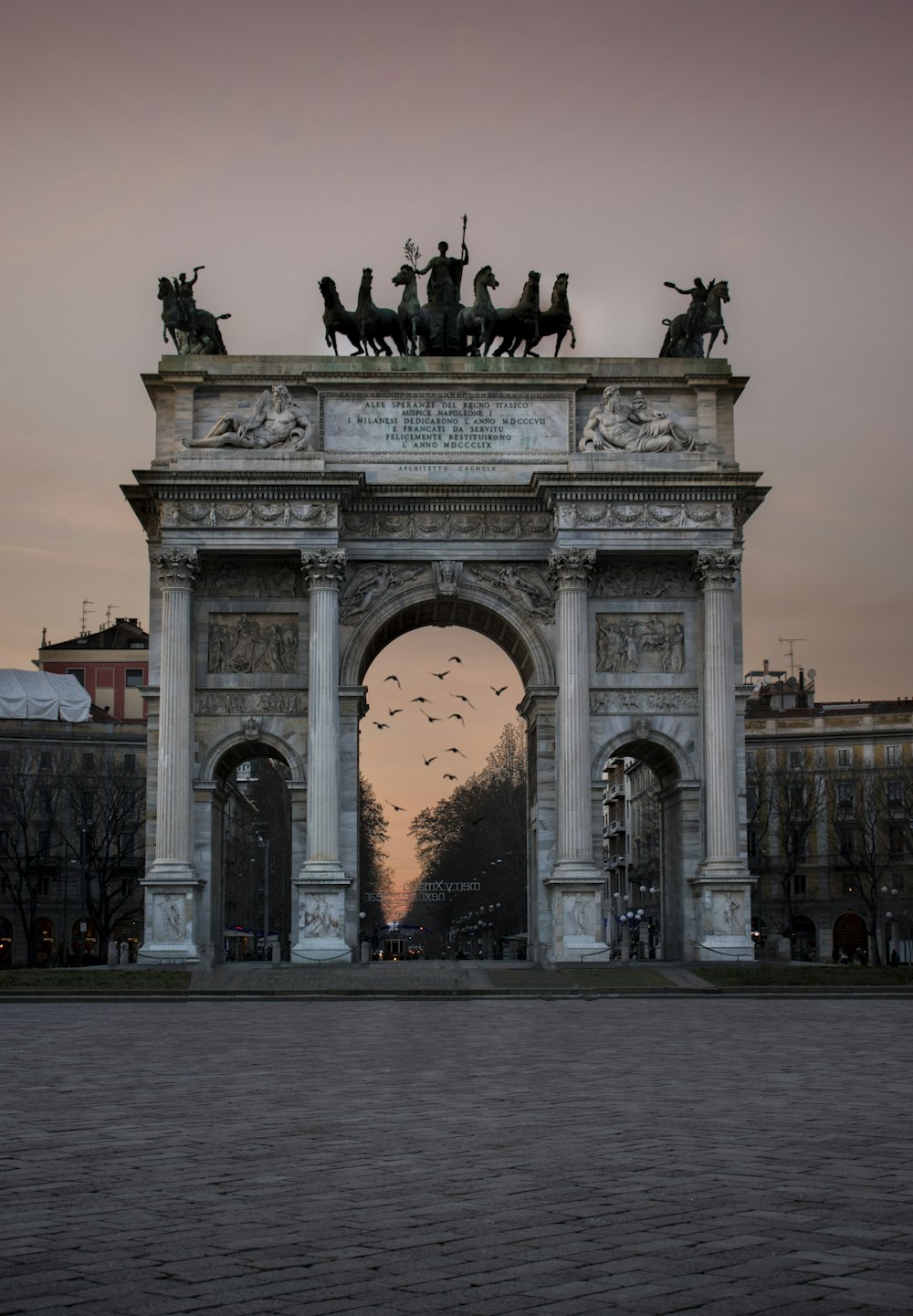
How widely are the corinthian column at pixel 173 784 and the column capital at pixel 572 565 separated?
9564mm

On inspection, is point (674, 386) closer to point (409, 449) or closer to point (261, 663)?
point (409, 449)

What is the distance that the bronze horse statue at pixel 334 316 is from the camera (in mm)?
47062

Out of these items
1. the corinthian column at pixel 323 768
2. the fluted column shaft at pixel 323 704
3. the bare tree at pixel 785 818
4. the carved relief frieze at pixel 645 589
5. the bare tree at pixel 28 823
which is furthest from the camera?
the bare tree at pixel 785 818

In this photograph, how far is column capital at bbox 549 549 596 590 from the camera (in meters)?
44.7

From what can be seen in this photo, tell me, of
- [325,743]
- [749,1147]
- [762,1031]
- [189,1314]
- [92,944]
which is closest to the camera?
[189,1314]

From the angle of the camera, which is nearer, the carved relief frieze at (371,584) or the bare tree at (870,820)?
the carved relief frieze at (371,584)

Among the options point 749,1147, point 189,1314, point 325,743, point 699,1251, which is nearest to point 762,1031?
point 749,1147

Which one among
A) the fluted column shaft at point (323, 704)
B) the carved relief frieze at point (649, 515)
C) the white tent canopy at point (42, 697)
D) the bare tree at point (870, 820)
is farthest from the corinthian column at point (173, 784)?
the white tent canopy at point (42, 697)

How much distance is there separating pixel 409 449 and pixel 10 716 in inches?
1878

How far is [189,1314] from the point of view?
22.2 ft

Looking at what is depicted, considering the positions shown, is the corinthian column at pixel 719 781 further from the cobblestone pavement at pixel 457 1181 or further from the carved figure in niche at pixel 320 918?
the cobblestone pavement at pixel 457 1181

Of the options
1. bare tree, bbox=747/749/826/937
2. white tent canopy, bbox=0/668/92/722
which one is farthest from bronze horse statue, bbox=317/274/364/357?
white tent canopy, bbox=0/668/92/722

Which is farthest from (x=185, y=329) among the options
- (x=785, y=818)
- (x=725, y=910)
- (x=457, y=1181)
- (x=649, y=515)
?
(x=785, y=818)

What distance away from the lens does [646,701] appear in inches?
Answer: 1806
